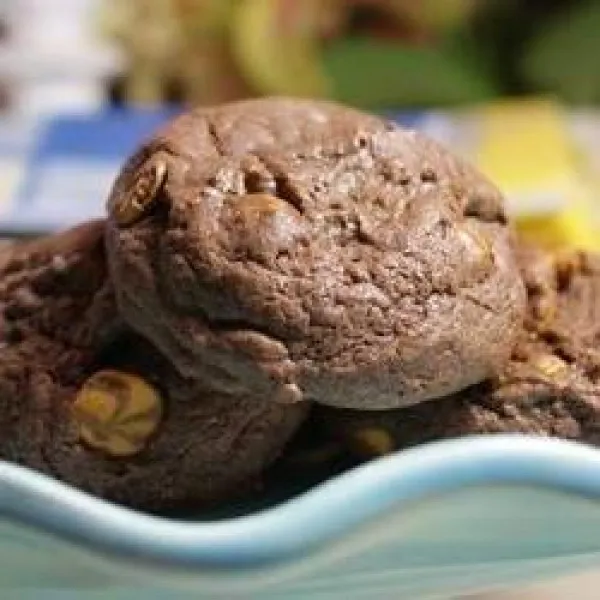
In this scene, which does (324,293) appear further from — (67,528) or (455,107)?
(455,107)

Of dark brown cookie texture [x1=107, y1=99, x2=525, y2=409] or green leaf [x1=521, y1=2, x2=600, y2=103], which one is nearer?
dark brown cookie texture [x1=107, y1=99, x2=525, y2=409]

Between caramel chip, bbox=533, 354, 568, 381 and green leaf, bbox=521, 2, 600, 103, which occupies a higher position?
caramel chip, bbox=533, 354, 568, 381

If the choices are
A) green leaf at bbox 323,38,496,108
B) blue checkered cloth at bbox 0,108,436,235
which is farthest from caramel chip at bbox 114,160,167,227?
green leaf at bbox 323,38,496,108

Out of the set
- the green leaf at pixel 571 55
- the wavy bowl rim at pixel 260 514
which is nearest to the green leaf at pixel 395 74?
the green leaf at pixel 571 55

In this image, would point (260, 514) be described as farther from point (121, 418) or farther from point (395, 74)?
point (395, 74)

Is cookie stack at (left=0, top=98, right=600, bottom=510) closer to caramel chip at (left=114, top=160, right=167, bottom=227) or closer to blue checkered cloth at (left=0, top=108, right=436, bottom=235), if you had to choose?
caramel chip at (left=114, top=160, right=167, bottom=227)

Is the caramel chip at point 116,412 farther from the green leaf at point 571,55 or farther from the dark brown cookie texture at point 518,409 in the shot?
the green leaf at point 571,55

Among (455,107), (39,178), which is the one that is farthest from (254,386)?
(455,107)
